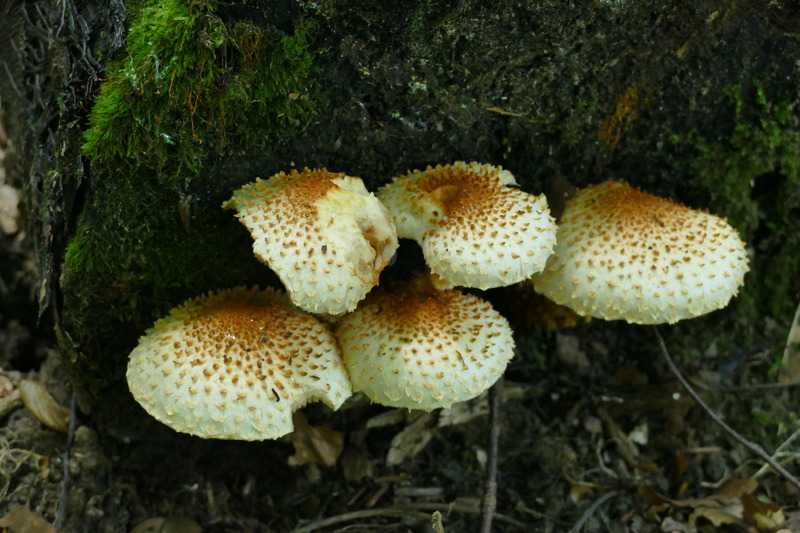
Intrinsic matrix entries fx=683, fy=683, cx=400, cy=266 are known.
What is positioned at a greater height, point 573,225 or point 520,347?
point 573,225

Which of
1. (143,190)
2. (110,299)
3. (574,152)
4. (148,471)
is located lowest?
(148,471)

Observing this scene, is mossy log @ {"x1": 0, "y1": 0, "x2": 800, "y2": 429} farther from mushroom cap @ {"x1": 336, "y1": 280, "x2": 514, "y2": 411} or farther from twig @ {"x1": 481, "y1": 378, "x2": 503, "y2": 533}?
twig @ {"x1": 481, "y1": 378, "x2": 503, "y2": 533}

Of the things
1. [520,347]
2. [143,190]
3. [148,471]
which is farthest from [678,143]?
[148,471]

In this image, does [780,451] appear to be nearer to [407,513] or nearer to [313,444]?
[407,513]

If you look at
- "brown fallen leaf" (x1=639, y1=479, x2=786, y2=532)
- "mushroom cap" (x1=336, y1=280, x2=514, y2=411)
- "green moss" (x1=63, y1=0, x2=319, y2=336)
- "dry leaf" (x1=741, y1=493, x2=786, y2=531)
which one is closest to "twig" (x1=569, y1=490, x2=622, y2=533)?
"brown fallen leaf" (x1=639, y1=479, x2=786, y2=532)

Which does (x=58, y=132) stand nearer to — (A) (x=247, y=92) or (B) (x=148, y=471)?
(A) (x=247, y=92)

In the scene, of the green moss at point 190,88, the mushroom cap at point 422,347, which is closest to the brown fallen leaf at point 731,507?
the mushroom cap at point 422,347

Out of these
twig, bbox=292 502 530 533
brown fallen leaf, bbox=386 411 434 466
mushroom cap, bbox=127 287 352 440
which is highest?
mushroom cap, bbox=127 287 352 440
